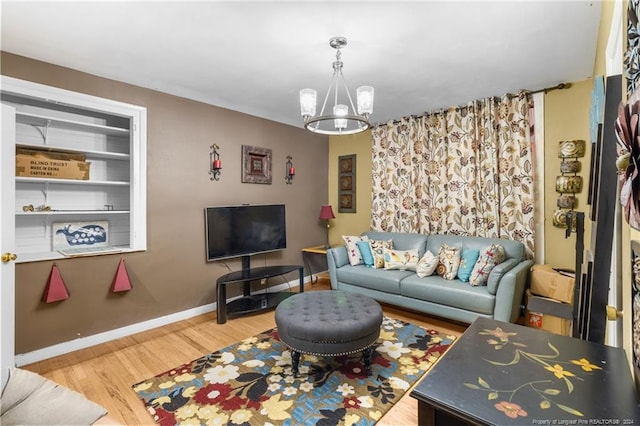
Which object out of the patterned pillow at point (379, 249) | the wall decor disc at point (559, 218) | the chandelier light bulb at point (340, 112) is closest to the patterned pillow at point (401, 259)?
the patterned pillow at point (379, 249)

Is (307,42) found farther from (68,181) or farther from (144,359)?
(144,359)

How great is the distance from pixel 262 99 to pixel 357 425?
3.26 meters

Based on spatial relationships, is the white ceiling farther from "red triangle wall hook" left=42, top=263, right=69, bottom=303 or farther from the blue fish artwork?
"red triangle wall hook" left=42, top=263, right=69, bottom=303

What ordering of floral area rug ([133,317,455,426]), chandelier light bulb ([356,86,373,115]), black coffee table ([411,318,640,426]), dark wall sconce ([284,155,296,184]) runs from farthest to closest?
dark wall sconce ([284,155,296,184]) < chandelier light bulb ([356,86,373,115]) < floral area rug ([133,317,455,426]) < black coffee table ([411,318,640,426])

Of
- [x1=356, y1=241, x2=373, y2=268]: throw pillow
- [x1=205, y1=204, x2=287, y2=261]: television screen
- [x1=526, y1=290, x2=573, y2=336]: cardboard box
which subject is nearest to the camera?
[x1=526, y1=290, x2=573, y2=336]: cardboard box

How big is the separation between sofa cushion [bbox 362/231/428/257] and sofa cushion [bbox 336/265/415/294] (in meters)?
0.45

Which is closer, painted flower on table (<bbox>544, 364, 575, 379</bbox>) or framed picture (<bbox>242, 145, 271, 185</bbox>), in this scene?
painted flower on table (<bbox>544, 364, 575, 379</bbox>)

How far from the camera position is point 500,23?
2061 mm

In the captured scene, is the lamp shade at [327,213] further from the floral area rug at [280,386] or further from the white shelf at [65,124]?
the white shelf at [65,124]

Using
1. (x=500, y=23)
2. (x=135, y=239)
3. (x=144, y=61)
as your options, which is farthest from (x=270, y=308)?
(x=500, y=23)

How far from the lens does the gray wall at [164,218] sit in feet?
8.40

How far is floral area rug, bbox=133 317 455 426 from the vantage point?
1839mm

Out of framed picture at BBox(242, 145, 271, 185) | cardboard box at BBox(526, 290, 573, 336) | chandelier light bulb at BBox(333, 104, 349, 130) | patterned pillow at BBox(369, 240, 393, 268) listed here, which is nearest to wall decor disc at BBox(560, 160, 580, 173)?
cardboard box at BBox(526, 290, 573, 336)

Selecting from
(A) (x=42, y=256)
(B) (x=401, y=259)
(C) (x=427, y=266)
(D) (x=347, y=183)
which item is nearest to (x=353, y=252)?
(B) (x=401, y=259)
